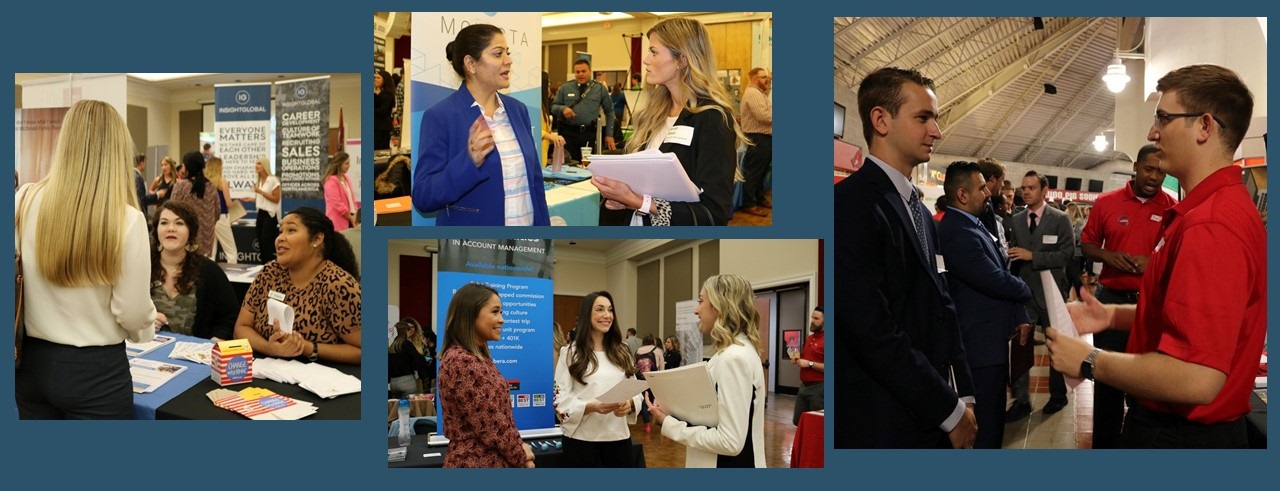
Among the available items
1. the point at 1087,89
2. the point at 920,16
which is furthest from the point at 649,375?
the point at 1087,89

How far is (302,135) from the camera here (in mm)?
4559

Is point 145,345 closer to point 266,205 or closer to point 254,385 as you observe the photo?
point 254,385

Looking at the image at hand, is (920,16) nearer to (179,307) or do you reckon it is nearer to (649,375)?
(649,375)

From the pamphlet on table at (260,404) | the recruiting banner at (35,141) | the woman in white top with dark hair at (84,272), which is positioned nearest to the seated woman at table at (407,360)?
the pamphlet on table at (260,404)

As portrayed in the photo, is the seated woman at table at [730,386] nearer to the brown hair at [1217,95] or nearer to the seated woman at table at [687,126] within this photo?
the seated woman at table at [687,126]

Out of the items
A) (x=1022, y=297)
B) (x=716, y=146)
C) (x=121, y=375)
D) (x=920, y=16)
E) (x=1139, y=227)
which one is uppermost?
(x=920, y=16)

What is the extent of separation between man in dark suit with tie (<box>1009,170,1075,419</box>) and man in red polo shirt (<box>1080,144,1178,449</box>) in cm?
10

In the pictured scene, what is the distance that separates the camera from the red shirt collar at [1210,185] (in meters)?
3.98

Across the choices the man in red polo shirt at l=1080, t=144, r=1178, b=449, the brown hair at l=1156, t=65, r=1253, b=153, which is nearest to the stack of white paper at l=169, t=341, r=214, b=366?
the man in red polo shirt at l=1080, t=144, r=1178, b=449

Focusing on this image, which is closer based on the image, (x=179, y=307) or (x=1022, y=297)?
(x=1022, y=297)

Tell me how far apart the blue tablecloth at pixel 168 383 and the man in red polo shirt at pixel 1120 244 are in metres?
3.69

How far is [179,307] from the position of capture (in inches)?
183

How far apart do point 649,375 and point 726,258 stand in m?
0.57

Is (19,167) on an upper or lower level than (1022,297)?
upper
